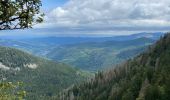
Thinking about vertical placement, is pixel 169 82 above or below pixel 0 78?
below

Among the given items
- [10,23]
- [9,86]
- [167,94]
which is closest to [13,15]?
[10,23]

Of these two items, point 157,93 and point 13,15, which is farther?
point 157,93

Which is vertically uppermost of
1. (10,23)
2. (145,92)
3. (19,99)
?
(10,23)

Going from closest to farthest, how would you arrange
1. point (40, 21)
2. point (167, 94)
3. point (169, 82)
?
1. point (40, 21)
2. point (167, 94)
3. point (169, 82)

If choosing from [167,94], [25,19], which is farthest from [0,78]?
[167,94]

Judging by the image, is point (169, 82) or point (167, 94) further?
point (169, 82)

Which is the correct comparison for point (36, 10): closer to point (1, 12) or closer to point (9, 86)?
point (1, 12)

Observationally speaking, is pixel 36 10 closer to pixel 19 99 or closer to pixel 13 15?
pixel 13 15

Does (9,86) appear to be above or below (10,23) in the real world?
below

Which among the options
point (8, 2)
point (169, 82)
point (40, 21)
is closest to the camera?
point (8, 2)
